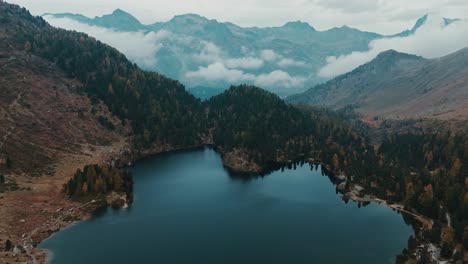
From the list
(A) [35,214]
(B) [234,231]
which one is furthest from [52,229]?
(B) [234,231]

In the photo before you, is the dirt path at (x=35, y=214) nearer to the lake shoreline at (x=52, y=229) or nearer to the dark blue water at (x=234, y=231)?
the lake shoreline at (x=52, y=229)

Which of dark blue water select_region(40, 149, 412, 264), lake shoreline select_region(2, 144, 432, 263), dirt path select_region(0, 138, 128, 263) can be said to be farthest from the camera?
dirt path select_region(0, 138, 128, 263)

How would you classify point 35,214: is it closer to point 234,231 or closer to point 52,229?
point 52,229

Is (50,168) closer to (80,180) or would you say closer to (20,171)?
(20,171)

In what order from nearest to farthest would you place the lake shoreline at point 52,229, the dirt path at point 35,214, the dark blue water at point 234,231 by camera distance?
the lake shoreline at point 52,229, the dark blue water at point 234,231, the dirt path at point 35,214

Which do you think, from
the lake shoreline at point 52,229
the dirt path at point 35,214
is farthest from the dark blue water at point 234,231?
the dirt path at point 35,214

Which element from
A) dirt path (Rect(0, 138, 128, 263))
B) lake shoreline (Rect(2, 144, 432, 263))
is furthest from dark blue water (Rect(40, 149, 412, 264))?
dirt path (Rect(0, 138, 128, 263))

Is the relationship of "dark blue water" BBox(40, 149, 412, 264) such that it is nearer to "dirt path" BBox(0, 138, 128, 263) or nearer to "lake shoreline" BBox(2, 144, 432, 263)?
"lake shoreline" BBox(2, 144, 432, 263)

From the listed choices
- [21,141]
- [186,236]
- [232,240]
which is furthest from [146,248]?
[21,141]
